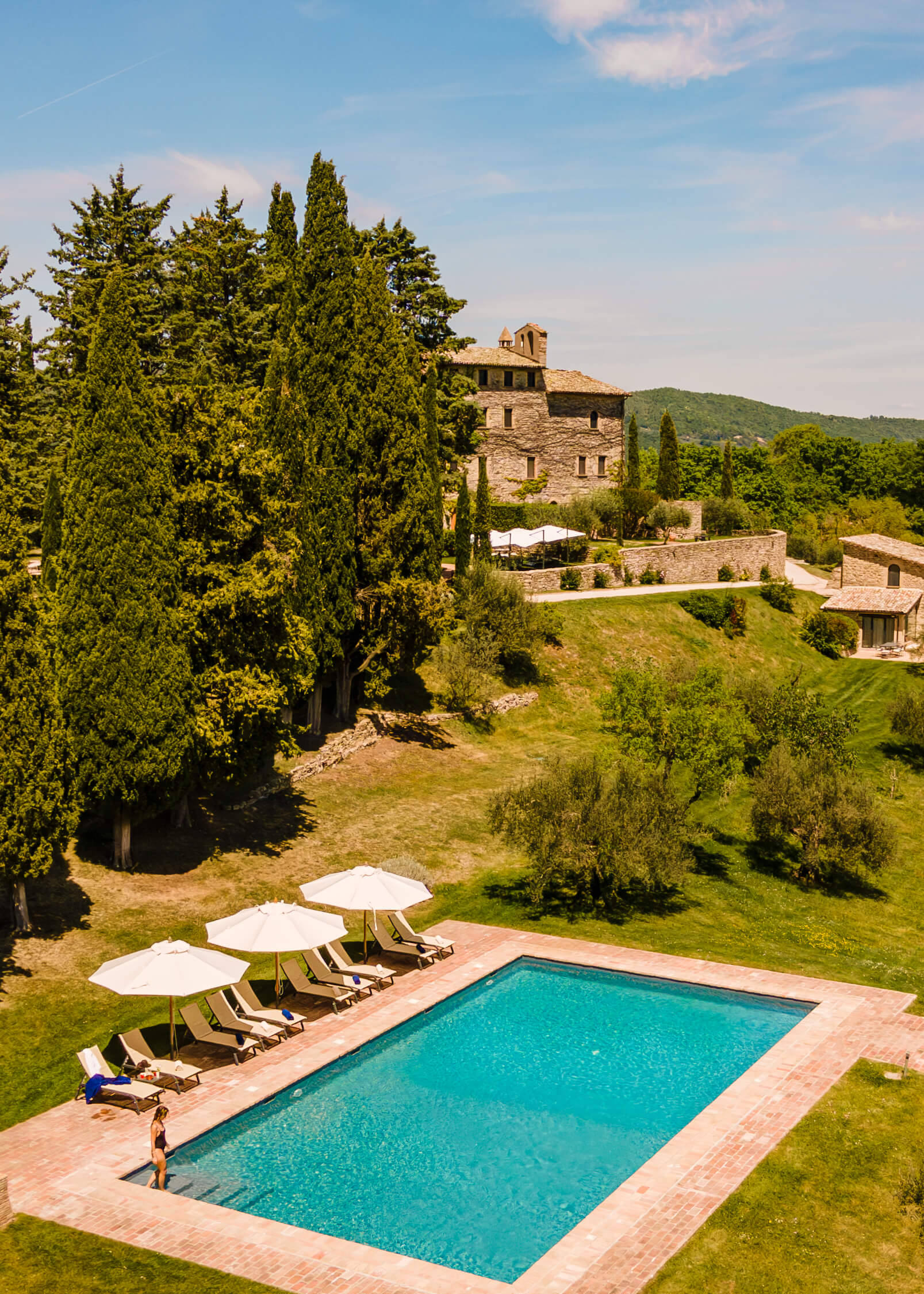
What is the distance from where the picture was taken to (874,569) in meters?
68.3

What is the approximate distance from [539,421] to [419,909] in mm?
54334

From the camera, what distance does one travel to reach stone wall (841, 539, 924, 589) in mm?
66688

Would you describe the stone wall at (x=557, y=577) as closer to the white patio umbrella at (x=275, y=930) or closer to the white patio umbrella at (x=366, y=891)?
the white patio umbrella at (x=366, y=891)

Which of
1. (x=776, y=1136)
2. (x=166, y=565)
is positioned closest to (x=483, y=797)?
(x=166, y=565)

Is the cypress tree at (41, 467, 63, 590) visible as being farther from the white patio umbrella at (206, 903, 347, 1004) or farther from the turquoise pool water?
the turquoise pool water

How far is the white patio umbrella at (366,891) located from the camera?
22141 millimetres

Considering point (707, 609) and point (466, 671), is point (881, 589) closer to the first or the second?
point (707, 609)

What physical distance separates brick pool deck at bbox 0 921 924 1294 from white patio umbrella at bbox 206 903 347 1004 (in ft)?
5.39

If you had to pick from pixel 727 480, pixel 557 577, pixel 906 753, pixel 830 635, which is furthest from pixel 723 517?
pixel 906 753

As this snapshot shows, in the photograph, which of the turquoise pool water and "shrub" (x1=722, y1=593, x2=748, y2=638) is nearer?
the turquoise pool water

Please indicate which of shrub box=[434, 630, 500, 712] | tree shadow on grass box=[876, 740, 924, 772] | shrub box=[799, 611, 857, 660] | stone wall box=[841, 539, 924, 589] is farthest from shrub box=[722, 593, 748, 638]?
shrub box=[434, 630, 500, 712]

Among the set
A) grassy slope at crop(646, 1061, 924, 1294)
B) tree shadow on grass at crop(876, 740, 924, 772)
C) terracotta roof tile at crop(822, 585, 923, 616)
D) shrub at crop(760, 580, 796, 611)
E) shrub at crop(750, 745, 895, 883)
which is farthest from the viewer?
shrub at crop(760, 580, 796, 611)

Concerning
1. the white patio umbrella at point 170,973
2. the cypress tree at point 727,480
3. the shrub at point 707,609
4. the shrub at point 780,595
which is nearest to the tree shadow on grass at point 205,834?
the white patio umbrella at point 170,973

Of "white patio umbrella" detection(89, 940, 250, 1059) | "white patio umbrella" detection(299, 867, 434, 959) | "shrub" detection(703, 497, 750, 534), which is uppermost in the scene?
"shrub" detection(703, 497, 750, 534)
